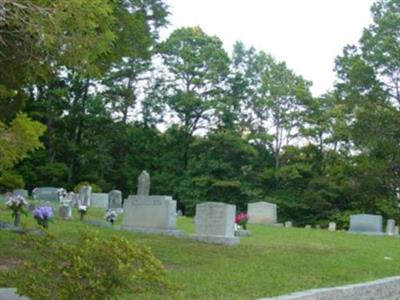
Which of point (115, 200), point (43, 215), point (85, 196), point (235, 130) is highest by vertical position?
point (235, 130)

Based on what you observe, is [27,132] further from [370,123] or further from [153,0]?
[370,123]

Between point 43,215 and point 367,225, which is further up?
point 367,225

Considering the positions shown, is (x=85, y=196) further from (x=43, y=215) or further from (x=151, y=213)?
(x=43, y=215)

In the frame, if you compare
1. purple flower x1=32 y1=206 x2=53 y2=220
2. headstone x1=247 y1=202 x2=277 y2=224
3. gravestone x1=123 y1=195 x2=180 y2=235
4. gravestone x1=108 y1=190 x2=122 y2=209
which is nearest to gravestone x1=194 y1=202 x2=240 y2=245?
gravestone x1=123 y1=195 x2=180 y2=235

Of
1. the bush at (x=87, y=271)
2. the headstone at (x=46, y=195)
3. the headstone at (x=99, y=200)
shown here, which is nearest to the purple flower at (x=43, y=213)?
the bush at (x=87, y=271)

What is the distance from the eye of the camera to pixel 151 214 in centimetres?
1678

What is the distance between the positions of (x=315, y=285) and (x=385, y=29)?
2963cm

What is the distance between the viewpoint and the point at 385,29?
35.4 meters

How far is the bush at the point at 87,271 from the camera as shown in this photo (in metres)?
4.43

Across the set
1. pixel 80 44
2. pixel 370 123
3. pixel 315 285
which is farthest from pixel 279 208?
pixel 80 44

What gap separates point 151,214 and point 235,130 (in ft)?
80.9

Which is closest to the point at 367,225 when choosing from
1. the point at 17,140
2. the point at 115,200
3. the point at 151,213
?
the point at 115,200

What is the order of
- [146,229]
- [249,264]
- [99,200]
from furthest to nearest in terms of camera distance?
[99,200] < [146,229] < [249,264]

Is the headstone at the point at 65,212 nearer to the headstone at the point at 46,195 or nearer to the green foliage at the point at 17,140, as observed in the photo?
the headstone at the point at 46,195
